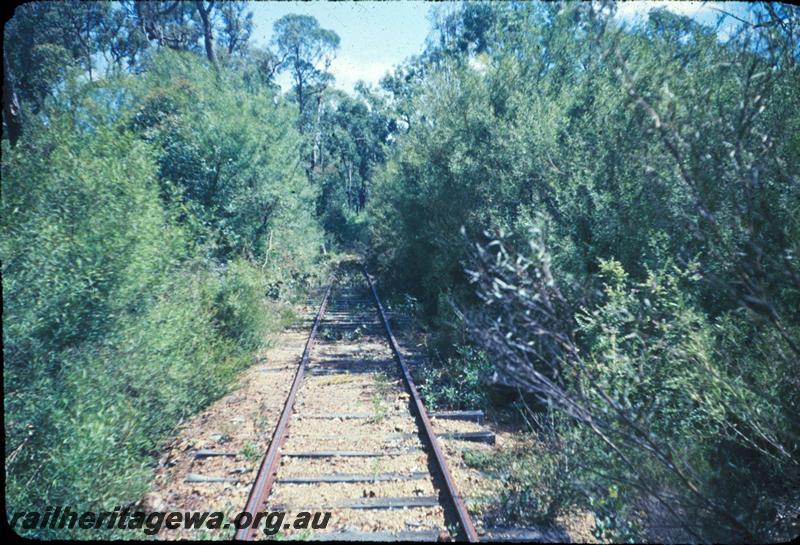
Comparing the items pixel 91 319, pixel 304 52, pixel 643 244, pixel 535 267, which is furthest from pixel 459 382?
pixel 304 52

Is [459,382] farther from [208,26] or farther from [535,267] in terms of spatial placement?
[208,26]

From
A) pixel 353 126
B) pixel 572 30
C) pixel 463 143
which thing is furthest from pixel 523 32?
pixel 353 126

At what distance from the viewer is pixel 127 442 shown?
15.8ft

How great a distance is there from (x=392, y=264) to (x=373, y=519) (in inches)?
568

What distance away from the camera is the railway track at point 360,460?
13.9 ft

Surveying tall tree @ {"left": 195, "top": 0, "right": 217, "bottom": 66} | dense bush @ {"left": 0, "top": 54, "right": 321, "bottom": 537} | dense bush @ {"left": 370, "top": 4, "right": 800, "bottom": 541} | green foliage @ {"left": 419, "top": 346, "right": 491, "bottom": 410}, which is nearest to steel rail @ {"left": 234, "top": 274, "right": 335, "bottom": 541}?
dense bush @ {"left": 0, "top": 54, "right": 321, "bottom": 537}

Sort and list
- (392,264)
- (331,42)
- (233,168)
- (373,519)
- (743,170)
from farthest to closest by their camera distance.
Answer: (331,42), (392,264), (233,168), (373,519), (743,170)

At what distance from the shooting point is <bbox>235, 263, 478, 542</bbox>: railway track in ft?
13.9

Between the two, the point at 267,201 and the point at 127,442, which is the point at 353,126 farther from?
the point at 127,442

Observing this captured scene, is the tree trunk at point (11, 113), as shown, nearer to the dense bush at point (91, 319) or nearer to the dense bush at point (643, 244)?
the dense bush at point (91, 319)

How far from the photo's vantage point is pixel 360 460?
5480mm

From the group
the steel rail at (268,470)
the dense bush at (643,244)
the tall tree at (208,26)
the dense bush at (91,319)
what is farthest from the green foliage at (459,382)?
the tall tree at (208,26)

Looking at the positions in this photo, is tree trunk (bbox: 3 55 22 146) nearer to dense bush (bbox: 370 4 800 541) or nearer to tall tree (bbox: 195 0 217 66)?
dense bush (bbox: 370 4 800 541)

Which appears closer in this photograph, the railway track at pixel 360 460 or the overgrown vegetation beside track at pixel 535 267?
the overgrown vegetation beside track at pixel 535 267
